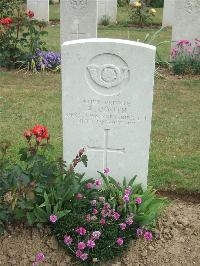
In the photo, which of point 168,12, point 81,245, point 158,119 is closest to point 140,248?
point 81,245

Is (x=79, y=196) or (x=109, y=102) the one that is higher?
(x=109, y=102)

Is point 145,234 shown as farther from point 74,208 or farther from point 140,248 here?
point 74,208

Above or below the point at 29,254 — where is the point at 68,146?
above

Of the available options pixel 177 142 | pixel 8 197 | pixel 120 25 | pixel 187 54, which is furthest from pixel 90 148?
pixel 120 25

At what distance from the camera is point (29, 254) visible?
3.55 metres

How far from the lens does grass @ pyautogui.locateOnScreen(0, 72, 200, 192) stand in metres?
5.07

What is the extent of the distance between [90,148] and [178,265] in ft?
3.68

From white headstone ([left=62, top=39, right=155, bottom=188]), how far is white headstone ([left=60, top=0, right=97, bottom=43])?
5.75 metres

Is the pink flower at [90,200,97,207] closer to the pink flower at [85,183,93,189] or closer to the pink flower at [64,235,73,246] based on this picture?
the pink flower at [85,183,93,189]

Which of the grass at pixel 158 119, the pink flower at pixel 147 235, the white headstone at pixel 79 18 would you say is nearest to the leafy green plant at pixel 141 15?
the white headstone at pixel 79 18

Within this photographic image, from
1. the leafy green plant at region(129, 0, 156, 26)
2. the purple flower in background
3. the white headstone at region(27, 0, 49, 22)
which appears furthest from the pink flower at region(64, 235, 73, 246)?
the leafy green plant at region(129, 0, 156, 26)

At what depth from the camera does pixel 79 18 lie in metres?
9.37

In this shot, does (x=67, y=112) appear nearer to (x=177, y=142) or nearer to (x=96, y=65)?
(x=96, y=65)

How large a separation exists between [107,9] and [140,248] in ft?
42.0
